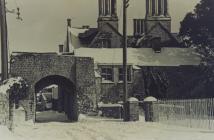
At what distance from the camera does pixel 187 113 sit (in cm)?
2919

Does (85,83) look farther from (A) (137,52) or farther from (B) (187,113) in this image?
(B) (187,113)

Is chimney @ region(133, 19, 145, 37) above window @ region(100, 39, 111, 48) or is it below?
above

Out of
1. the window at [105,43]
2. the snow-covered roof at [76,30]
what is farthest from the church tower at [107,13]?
the snow-covered roof at [76,30]

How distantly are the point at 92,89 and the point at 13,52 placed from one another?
6520 mm

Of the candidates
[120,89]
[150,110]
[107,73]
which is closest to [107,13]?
[107,73]

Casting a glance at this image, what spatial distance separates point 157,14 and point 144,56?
7.43 m

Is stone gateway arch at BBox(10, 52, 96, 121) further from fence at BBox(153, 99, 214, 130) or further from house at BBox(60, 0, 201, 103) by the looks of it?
fence at BBox(153, 99, 214, 130)

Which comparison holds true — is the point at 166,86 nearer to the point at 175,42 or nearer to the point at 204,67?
the point at 204,67

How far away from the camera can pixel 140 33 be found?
67.1 m

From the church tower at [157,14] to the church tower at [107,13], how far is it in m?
3.60

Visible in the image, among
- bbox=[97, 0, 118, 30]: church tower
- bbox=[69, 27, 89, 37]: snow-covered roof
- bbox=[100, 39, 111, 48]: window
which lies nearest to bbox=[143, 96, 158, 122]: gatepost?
bbox=[100, 39, 111, 48]: window

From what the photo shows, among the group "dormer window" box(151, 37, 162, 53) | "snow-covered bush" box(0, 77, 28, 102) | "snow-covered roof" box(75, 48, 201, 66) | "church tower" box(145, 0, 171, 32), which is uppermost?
"church tower" box(145, 0, 171, 32)

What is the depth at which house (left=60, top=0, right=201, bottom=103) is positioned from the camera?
52.5 meters

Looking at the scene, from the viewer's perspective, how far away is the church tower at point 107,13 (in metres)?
61.0
